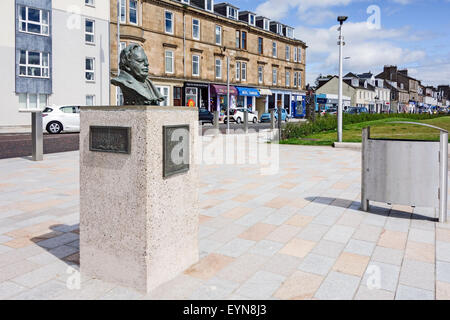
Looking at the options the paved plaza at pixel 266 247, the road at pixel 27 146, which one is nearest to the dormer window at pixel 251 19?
the road at pixel 27 146

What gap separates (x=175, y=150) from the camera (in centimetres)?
370

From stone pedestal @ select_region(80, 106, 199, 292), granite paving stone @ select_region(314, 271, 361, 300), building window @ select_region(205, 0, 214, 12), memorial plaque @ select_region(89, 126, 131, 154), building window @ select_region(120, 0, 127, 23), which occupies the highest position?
building window @ select_region(205, 0, 214, 12)

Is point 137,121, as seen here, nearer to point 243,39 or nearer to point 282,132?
point 282,132

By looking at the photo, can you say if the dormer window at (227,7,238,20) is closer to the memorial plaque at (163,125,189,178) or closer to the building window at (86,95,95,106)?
the building window at (86,95,95,106)

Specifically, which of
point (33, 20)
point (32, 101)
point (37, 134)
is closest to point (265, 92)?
point (33, 20)

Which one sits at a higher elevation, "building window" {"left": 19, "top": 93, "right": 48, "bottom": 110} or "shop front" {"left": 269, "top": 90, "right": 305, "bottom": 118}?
"shop front" {"left": 269, "top": 90, "right": 305, "bottom": 118}

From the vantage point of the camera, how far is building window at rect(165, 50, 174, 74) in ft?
118

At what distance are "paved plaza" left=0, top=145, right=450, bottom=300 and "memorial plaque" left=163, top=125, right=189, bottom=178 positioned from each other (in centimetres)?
102

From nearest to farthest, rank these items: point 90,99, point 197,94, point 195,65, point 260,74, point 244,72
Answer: point 90,99
point 195,65
point 197,94
point 244,72
point 260,74

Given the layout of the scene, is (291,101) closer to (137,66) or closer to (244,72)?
(244,72)

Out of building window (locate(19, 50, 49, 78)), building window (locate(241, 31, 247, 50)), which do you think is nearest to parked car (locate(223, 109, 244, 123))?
building window (locate(241, 31, 247, 50))

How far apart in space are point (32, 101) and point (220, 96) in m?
19.4

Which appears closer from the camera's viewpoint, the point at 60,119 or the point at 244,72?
the point at 60,119
